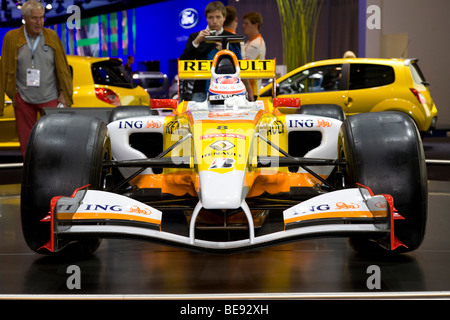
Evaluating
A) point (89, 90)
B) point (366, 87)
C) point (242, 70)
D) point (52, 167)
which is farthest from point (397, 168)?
point (366, 87)

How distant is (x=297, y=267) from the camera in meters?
3.69

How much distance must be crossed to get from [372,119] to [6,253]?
7.79ft

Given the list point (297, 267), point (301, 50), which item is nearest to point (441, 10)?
point (301, 50)

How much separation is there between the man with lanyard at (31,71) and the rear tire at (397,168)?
3668 mm

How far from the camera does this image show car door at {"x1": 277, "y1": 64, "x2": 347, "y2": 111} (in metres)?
10.1

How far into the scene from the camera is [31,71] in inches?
251

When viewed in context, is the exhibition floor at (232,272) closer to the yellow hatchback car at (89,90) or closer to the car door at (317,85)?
the yellow hatchback car at (89,90)

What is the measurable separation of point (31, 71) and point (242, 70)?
2.15 m

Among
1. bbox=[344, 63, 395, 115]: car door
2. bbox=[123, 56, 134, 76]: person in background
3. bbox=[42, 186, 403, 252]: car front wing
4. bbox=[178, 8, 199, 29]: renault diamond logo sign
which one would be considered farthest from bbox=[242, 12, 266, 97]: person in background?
bbox=[178, 8, 199, 29]: renault diamond logo sign

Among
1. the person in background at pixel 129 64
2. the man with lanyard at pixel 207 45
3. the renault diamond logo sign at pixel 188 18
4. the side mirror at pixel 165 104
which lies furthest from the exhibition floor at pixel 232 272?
the renault diamond logo sign at pixel 188 18

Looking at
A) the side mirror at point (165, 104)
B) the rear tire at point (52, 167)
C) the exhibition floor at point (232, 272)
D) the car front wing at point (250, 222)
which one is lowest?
the exhibition floor at point (232, 272)

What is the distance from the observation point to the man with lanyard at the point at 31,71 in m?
6.36

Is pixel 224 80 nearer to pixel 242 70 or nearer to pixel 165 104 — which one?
pixel 165 104

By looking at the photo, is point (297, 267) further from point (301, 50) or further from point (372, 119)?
point (301, 50)
